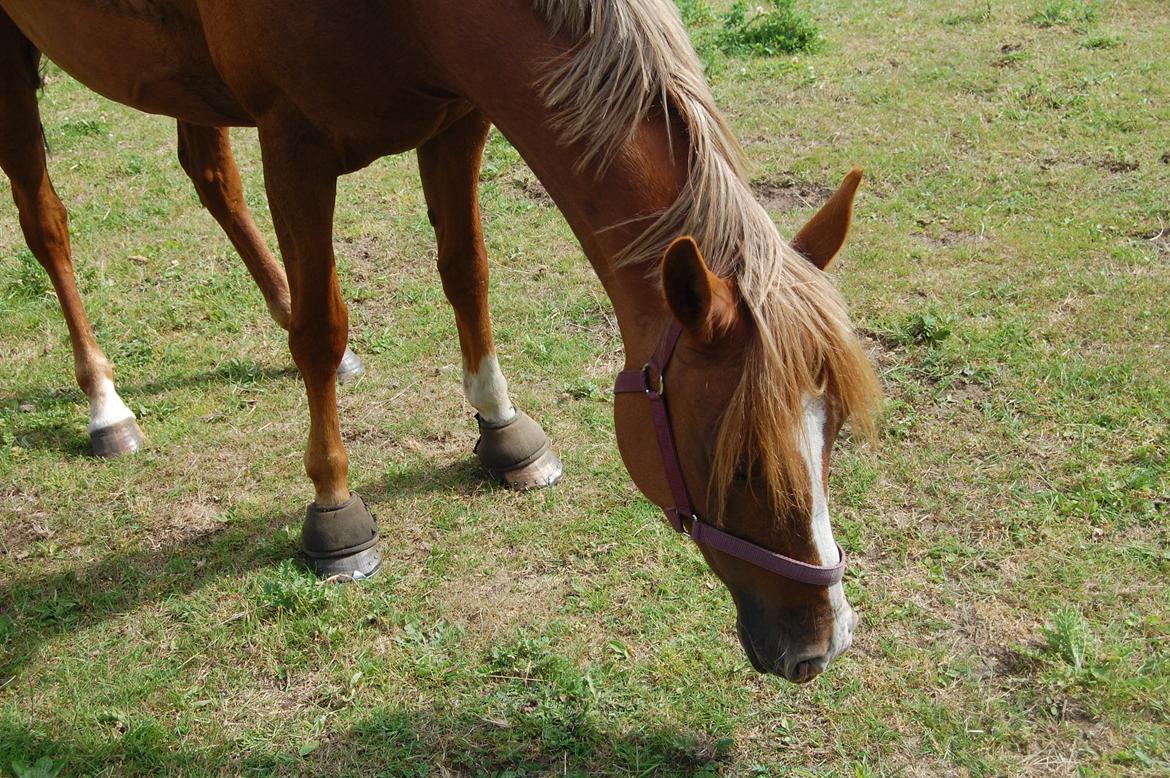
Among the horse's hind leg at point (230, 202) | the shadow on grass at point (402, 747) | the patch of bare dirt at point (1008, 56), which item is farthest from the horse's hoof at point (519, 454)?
the patch of bare dirt at point (1008, 56)

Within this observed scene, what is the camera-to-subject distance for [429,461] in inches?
133

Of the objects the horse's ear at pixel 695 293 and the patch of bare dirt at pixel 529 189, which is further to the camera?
the patch of bare dirt at pixel 529 189

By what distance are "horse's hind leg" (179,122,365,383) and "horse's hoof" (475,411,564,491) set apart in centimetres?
81

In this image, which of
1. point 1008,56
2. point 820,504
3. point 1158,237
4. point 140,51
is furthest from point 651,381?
point 1008,56

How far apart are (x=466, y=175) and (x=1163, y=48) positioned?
5.40 meters

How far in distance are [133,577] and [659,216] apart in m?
2.21

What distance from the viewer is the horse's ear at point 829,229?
1.89m

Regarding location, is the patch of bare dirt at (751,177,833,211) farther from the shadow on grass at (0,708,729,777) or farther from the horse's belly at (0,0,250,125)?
the shadow on grass at (0,708,729,777)

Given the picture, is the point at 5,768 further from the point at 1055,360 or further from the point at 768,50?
the point at 768,50

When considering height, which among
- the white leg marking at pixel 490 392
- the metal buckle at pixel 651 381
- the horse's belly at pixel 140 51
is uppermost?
the horse's belly at pixel 140 51

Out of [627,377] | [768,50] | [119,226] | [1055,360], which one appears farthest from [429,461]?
[768,50]

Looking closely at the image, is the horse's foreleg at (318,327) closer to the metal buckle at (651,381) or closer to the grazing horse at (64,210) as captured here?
the grazing horse at (64,210)

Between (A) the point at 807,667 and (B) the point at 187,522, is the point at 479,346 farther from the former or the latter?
(A) the point at 807,667

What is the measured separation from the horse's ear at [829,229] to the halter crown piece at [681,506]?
37cm
